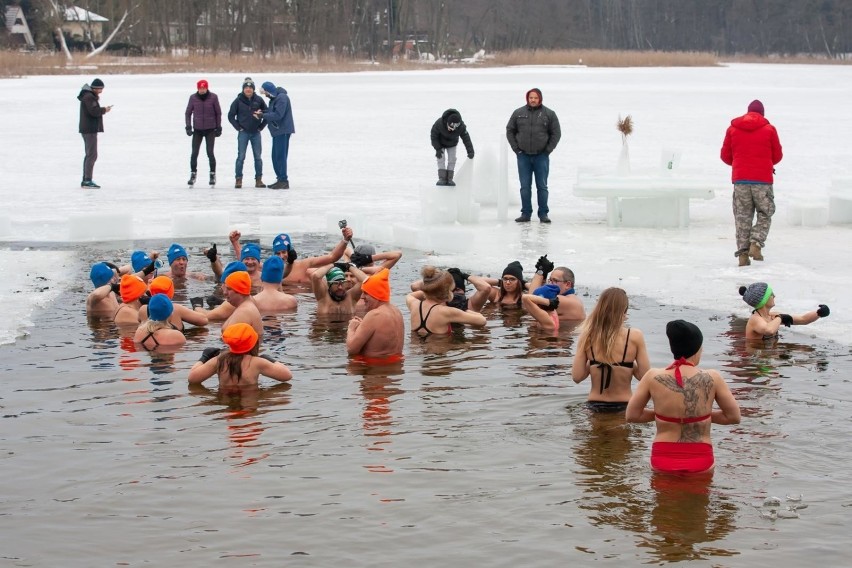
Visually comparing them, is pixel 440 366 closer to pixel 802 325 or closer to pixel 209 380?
pixel 209 380

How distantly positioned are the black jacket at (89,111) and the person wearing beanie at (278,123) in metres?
2.66

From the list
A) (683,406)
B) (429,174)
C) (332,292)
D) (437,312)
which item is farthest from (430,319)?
(429,174)

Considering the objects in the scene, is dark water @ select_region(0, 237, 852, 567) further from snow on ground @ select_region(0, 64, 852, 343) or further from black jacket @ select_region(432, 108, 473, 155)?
black jacket @ select_region(432, 108, 473, 155)

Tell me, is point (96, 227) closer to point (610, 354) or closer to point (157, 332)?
point (157, 332)

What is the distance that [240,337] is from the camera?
28.1ft

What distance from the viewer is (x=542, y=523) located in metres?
6.29

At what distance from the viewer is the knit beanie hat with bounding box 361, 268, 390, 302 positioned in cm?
941

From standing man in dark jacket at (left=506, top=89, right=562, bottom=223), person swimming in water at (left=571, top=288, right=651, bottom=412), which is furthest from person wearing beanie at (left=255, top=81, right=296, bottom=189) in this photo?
person swimming in water at (left=571, top=288, right=651, bottom=412)

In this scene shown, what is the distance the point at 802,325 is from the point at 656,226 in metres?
5.77

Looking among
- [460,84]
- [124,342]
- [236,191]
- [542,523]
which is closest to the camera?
[542,523]

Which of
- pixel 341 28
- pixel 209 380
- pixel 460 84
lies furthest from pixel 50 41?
pixel 209 380

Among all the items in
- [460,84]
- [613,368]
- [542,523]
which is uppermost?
[460,84]

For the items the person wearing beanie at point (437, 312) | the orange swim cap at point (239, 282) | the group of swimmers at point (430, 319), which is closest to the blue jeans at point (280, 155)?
the group of swimmers at point (430, 319)

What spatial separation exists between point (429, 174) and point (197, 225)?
7.00 m
